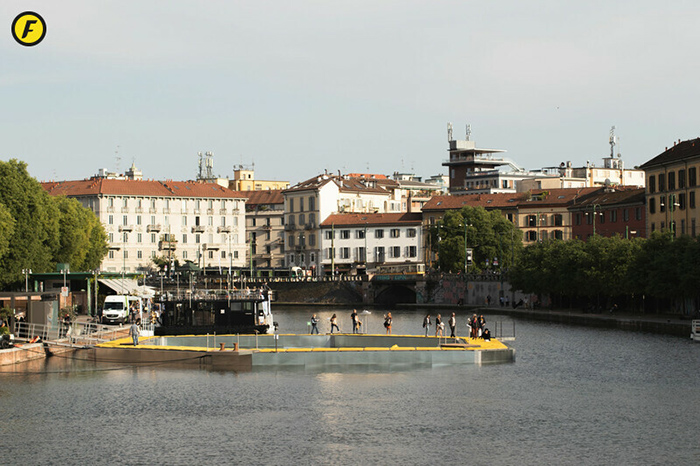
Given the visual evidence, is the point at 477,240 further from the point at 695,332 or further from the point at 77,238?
the point at 695,332

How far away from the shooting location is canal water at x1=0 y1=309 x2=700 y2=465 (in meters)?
38.9

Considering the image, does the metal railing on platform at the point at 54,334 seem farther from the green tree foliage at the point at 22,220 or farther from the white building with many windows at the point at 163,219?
the white building with many windows at the point at 163,219

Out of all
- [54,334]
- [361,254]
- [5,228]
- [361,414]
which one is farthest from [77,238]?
[361,414]

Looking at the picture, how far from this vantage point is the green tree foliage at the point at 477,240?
498 feet

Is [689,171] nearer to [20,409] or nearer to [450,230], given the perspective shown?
Result: [450,230]

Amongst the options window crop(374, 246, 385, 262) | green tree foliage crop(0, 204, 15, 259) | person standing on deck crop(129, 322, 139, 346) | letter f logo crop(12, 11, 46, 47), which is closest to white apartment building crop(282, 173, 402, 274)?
window crop(374, 246, 385, 262)

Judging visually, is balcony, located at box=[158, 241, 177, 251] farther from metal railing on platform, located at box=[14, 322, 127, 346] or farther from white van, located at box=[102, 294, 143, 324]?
metal railing on platform, located at box=[14, 322, 127, 346]

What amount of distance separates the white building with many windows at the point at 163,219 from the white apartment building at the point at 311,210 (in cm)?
836

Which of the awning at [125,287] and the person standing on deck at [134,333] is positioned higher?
the awning at [125,287]

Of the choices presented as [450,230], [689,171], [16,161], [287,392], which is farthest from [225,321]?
[450,230]

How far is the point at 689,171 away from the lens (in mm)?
119500

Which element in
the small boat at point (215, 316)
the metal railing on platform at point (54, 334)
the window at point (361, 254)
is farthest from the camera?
the window at point (361, 254)

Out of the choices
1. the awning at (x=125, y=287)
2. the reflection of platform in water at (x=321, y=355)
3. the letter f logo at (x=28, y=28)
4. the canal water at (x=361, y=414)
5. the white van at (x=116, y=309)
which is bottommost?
the canal water at (x=361, y=414)

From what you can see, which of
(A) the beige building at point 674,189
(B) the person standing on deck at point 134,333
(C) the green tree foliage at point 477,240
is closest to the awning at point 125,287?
(B) the person standing on deck at point 134,333
